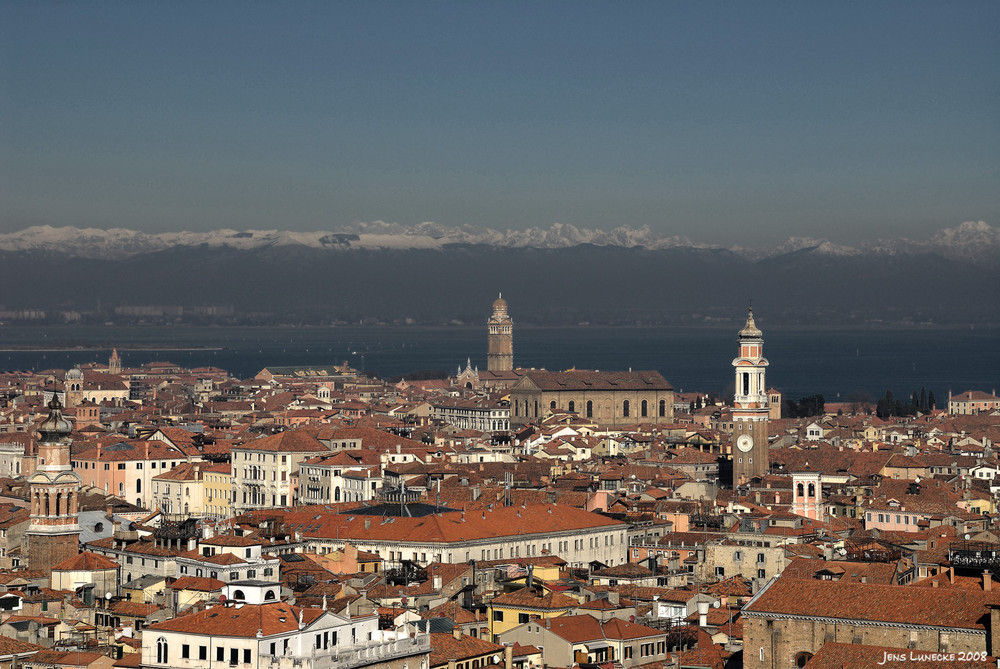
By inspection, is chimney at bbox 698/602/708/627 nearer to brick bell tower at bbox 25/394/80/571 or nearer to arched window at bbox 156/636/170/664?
arched window at bbox 156/636/170/664

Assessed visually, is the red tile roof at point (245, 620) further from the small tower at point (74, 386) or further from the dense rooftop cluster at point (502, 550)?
the small tower at point (74, 386)

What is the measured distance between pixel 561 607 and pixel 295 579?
6026 millimetres

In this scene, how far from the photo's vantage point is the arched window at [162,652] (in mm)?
26000

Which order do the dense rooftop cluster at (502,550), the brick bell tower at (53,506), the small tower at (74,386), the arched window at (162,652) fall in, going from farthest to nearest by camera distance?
the small tower at (74,386)
the brick bell tower at (53,506)
the dense rooftop cluster at (502,550)
the arched window at (162,652)

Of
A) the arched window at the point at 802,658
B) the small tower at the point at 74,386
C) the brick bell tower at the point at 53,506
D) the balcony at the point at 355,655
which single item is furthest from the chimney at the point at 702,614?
the small tower at the point at 74,386

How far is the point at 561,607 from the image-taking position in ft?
108

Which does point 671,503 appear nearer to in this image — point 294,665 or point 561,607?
point 561,607

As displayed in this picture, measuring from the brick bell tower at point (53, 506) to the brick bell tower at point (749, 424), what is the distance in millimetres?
26914

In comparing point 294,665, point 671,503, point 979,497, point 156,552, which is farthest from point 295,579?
point 979,497

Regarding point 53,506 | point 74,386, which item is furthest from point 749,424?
point 74,386

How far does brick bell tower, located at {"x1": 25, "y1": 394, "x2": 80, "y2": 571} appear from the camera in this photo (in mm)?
42906

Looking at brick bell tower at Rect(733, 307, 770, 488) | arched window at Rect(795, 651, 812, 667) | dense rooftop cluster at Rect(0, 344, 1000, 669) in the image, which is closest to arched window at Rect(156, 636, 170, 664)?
dense rooftop cluster at Rect(0, 344, 1000, 669)

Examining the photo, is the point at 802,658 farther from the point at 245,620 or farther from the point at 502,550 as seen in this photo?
the point at 502,550

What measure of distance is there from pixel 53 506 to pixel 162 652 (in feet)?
63.0
